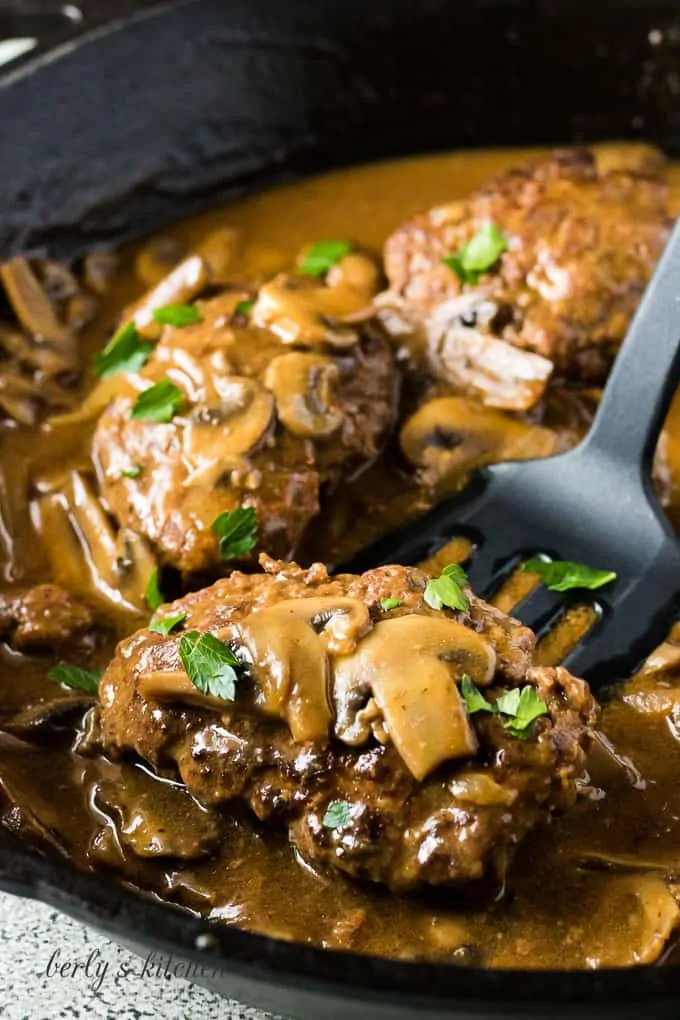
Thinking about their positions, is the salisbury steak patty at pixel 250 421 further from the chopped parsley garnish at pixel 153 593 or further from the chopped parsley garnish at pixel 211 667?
the chopped parsley garnish at pixel 211 667

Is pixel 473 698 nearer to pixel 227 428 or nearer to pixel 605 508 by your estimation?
pixel 605 508

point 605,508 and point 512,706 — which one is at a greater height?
point 512,706

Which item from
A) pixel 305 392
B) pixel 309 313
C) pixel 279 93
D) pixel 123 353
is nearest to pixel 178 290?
pixel 123 353

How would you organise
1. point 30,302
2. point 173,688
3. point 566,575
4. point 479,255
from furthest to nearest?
point 30,302, point 479,255, point 566,575, point 173,688

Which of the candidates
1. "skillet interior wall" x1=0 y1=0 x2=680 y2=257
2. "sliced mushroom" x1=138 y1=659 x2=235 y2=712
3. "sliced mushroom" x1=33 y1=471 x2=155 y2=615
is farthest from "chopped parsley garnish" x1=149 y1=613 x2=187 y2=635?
"skillet interior wall" x1=0 y1=0 x2=680 y2=257

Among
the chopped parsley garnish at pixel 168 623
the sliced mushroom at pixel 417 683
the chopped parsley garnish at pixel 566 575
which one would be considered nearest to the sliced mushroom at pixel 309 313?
the chopped parsley garnish at pixel 566 575

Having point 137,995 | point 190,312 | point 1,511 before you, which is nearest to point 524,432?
point 190,312

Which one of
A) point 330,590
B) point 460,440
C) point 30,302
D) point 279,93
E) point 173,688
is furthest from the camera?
point 279,93
